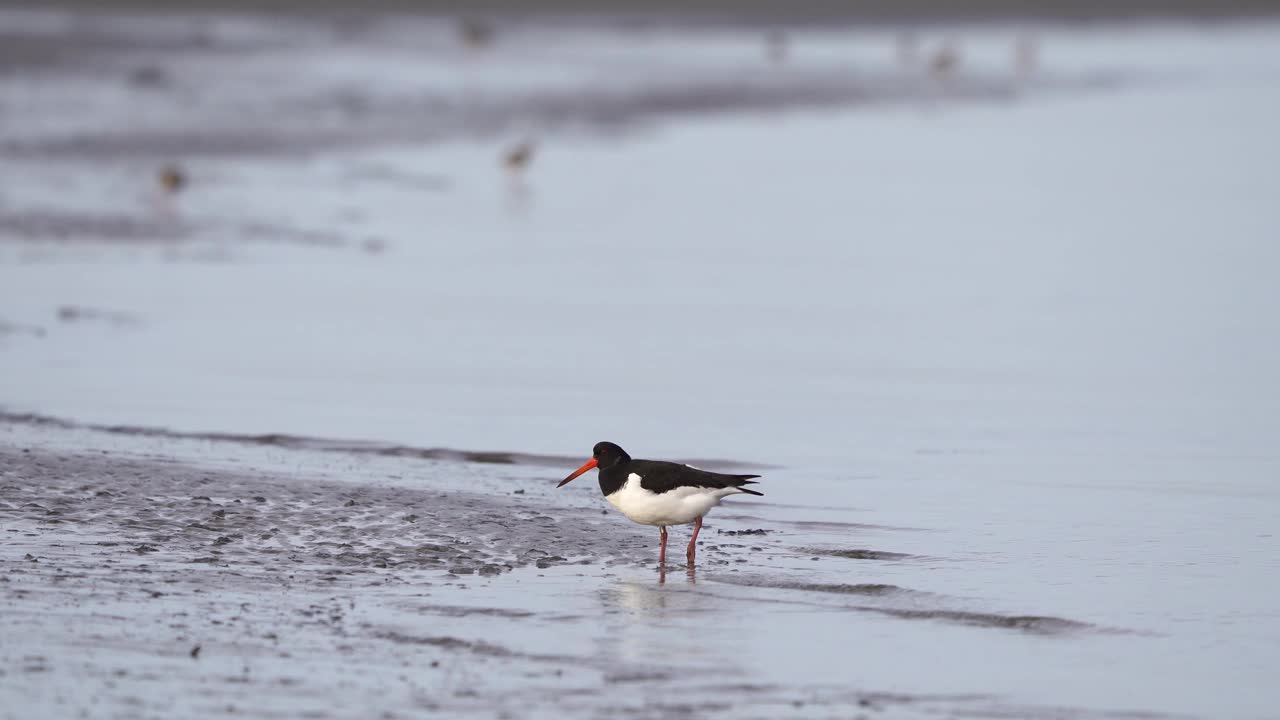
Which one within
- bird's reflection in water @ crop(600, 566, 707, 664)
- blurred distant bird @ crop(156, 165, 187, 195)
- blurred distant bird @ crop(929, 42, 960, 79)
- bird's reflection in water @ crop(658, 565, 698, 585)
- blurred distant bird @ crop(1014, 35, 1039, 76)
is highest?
blurred distant bird @ crop(1014, 35, 1039, 76)

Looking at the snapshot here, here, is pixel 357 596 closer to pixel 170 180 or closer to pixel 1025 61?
pixel 170 180

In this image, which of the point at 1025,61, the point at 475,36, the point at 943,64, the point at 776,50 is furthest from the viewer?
the point at 475,36

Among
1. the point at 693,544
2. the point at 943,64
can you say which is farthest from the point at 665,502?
the point at 943,64

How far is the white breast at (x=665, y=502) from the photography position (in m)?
10.4

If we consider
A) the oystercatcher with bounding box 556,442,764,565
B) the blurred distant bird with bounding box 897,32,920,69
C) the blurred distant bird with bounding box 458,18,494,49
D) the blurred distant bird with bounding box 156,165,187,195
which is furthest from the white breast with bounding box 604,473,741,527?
the blurred distant bird with bounding box 458,18,494,49

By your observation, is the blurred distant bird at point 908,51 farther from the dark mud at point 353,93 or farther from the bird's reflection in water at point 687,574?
the bird's reflection in water at point 687,574

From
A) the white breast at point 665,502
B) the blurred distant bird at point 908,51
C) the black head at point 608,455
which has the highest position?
the blurred distant bird at point 908,51

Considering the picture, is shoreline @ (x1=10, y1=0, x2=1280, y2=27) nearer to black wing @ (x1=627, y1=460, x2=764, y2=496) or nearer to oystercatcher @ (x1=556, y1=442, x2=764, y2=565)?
oystercatcher @ (x1=556, y1=442, x2=764, y2=565)

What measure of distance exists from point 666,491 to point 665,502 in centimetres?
7

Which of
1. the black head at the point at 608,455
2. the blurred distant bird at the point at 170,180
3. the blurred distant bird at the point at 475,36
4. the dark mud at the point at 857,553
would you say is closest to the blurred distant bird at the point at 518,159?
the blurred distant bird at the point at 170,180

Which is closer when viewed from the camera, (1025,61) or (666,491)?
(666,491)

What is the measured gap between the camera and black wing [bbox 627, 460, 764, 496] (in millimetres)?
10406

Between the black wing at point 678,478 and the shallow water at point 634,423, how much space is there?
0.47m

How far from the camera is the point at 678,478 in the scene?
10.4m
